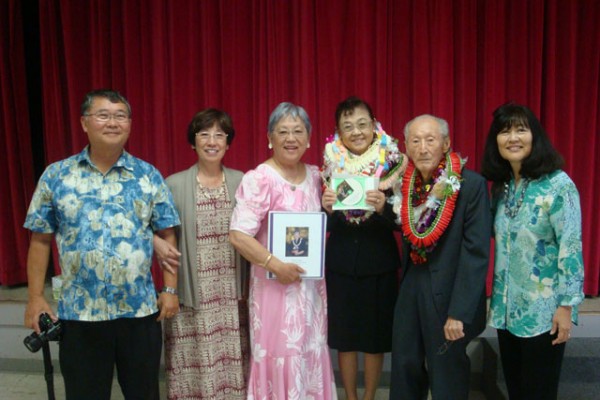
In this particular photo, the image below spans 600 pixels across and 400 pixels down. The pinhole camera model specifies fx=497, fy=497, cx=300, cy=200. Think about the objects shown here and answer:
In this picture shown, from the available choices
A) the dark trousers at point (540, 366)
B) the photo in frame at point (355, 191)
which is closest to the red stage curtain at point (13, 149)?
the photo in frame at point (355, 191)

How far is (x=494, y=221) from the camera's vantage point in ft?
7.01

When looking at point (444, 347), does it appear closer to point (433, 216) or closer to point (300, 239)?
point (433, 216)

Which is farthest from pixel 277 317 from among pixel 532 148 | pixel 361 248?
pixel 532 148

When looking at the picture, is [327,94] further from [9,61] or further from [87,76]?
[9,61]

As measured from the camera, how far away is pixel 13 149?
3996 mm

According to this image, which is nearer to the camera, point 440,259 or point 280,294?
point 440,259

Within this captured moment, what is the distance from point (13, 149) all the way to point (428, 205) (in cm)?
347

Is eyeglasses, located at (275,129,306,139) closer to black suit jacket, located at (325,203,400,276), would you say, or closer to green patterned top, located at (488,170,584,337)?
black suit jacket, located at (325,203,400,276)

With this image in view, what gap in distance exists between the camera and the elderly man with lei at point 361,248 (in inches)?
90.4

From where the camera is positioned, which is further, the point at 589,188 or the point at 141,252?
the point at 589,188

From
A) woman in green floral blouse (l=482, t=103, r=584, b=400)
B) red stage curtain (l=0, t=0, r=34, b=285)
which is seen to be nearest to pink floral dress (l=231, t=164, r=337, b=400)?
woman in green floral blouse (l=482, t=103, r=584, b=400)

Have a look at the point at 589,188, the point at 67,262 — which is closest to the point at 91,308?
the point at 67,262

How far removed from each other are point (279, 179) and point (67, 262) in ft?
3.11

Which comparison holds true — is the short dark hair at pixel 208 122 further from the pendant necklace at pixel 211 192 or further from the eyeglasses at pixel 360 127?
the eyeglasses at pixel 360 127
